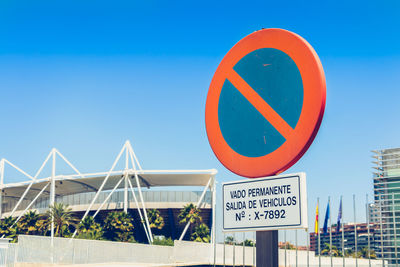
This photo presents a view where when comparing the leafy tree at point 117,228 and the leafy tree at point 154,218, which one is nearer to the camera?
the leafy tree at point 117,228

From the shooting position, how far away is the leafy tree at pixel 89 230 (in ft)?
210

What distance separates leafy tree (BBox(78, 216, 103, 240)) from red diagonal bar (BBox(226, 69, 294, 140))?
5563 centimetres

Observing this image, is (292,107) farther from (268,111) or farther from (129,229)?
(129,229)

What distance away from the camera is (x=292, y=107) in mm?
9078

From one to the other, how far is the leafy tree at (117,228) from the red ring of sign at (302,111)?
193ft

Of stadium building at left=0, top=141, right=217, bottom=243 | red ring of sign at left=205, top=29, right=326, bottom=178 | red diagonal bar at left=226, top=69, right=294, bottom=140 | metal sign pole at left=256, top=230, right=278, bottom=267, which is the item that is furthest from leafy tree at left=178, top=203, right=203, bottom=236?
red diagonal bar at left=226, top=69, right=294, bottom=140

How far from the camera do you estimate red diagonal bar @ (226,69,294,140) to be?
30.0 ft

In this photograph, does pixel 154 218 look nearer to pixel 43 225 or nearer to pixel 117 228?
pixel 117 228

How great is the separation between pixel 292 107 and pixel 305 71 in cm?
63

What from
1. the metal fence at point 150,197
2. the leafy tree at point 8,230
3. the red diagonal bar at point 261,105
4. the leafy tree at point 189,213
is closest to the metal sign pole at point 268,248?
the red diagonal bar at point 261,105

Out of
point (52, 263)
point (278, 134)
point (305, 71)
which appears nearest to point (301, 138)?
point (278, 134)

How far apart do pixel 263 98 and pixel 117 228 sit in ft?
197

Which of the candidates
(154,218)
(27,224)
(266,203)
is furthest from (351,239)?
(266,203)

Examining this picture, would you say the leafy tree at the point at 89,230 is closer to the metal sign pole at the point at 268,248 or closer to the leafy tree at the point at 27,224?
the leafy tree at the point at 27,224
